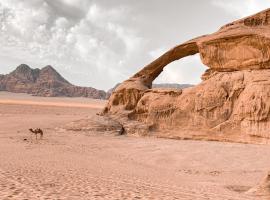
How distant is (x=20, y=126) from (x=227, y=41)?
13.7m

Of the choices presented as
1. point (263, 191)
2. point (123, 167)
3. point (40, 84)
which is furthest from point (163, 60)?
point (40, 84)

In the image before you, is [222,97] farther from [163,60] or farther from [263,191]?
[263,191]

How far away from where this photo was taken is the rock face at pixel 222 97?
16.6 m

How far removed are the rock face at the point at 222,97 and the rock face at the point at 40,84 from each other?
83.3 meters

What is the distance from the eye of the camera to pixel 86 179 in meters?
9.22

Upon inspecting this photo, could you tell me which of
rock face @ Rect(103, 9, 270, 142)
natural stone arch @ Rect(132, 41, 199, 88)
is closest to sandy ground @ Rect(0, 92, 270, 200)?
rock face @ Rect(103, 9, 270, 142)

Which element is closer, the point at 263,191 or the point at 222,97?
the point at 263,191

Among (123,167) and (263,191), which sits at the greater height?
(263,191)

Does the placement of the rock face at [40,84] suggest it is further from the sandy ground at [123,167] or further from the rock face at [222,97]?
the sandy ground at [123,167]

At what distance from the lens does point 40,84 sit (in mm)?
106500

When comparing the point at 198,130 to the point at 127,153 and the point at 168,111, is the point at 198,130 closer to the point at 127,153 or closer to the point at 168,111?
the point at 168,111

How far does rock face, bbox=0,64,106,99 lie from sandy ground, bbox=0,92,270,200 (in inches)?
3349

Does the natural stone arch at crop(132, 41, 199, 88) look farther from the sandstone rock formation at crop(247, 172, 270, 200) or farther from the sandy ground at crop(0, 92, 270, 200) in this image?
the sandstone rock formation at crop(247, 172, 270, 200)

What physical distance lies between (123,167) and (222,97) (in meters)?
7.39
